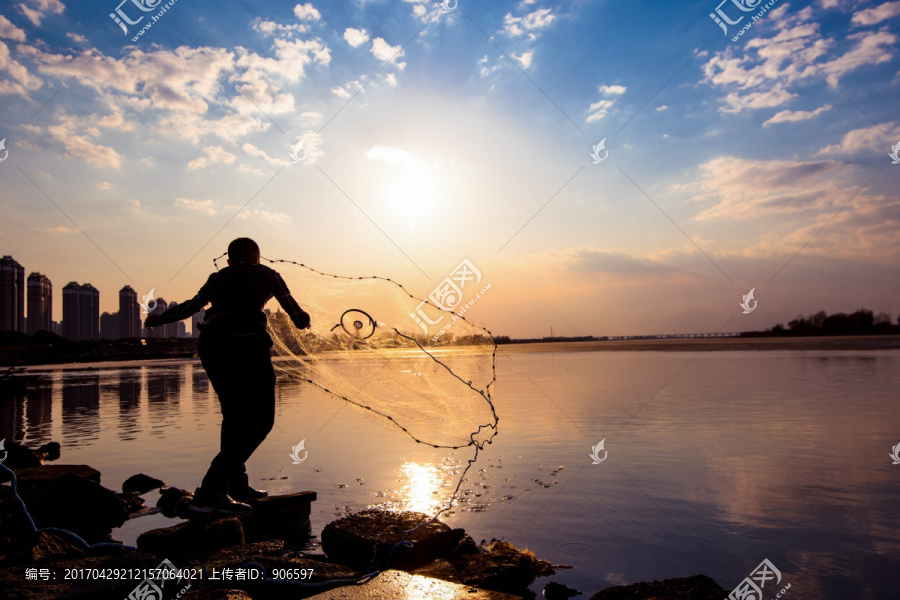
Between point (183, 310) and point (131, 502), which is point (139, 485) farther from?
point (183, 310)

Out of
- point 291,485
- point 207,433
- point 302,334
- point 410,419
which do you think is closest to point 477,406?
point 410,419

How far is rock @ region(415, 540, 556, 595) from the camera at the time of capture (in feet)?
16.1

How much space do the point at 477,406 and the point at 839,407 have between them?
13.3m

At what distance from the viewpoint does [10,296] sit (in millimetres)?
123125

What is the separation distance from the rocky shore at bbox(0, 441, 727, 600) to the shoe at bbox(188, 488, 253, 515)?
0.09m

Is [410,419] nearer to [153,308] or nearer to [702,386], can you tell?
[153,308]

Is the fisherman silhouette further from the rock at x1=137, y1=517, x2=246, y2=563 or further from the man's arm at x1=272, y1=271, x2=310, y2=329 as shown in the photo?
the rock at x1=137, y1=517, x2=246, y2=563

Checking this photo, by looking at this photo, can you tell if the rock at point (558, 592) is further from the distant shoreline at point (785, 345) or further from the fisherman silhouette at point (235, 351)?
the distant shoreline at point (785, 345)

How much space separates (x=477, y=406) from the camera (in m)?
6.70

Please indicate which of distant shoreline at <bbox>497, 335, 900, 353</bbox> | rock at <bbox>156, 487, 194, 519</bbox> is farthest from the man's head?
distant shoreline at <bbox>497, 335, 900, 353</bbox>

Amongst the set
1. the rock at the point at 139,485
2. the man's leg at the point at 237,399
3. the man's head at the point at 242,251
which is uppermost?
the man's head at the point at 242,251

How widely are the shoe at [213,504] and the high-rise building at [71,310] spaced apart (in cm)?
17722

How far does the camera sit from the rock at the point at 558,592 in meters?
5.04

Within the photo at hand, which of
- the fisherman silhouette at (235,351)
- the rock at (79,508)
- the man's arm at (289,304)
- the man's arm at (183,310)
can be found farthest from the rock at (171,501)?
the man's arm at (289,304)
